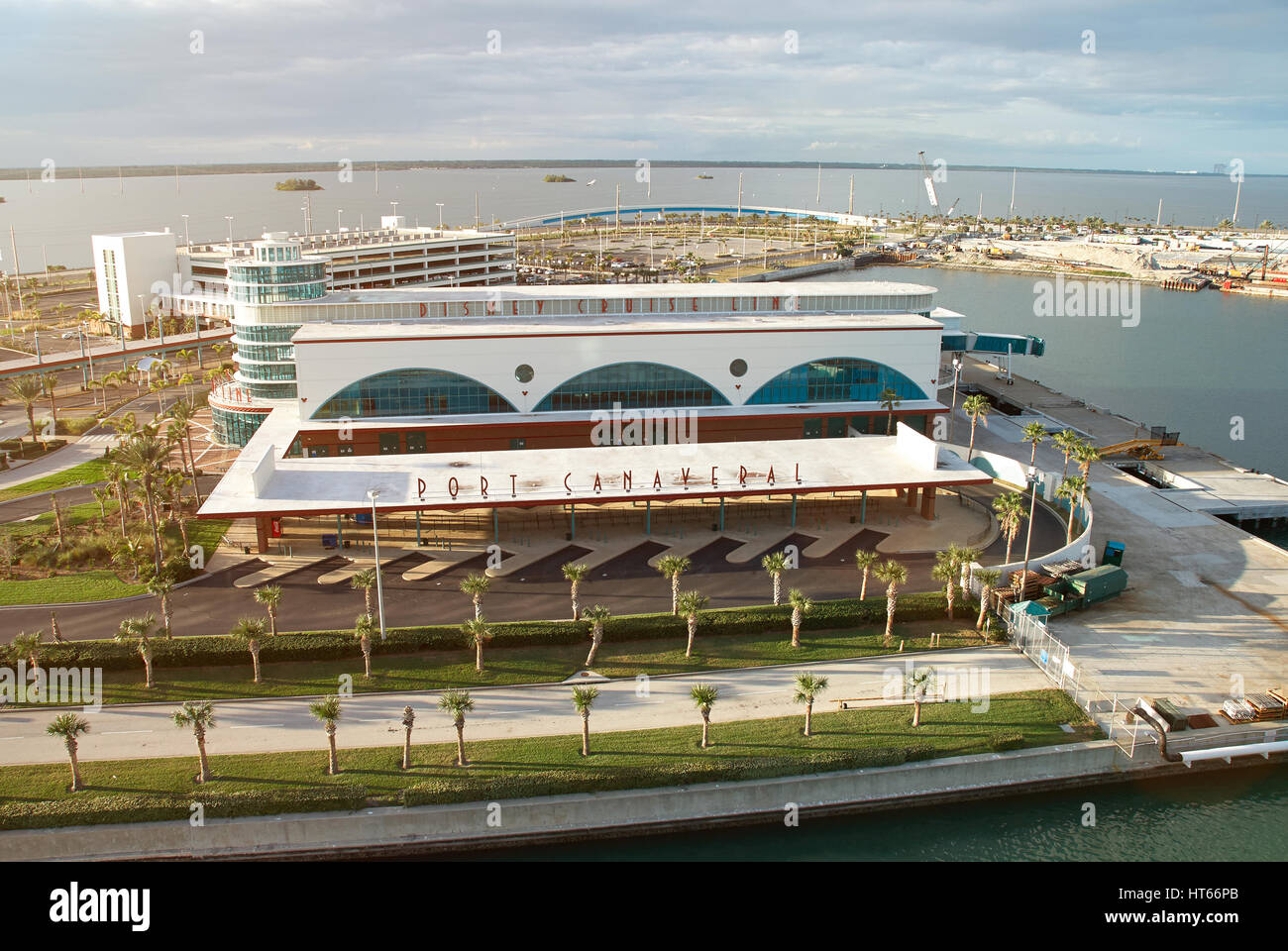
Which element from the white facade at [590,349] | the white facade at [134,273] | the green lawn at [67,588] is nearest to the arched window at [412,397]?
the white facade at [590,349]

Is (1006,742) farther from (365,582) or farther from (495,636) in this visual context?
(365,582)

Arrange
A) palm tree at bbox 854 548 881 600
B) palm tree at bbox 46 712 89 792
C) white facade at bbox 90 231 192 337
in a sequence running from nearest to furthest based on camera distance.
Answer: palm tree at bbox 46 712 89 792 → palm tree at bbox 854 548 881 600 → white facade at bbox 90 231 192 337

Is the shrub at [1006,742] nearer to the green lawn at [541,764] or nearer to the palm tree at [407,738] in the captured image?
the green lawn at [541,764]

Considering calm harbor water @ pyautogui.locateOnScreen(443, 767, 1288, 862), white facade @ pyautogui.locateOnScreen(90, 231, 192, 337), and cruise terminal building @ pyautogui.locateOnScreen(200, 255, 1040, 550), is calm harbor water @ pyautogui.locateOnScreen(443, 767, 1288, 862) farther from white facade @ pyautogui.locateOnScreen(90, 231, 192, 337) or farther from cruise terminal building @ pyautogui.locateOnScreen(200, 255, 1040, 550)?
white facade @ pyautogui.locateOnScreen(90, 231, 192, 337)

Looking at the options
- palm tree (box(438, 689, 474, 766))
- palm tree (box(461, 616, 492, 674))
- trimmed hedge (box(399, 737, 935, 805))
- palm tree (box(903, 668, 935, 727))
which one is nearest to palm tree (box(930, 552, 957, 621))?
palm tree (box(903, 668, 935, 727))
